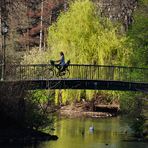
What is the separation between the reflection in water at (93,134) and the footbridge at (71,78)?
9.11 ft

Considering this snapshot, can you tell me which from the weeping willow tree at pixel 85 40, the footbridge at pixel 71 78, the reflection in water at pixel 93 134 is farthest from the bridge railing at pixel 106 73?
the weeping willow tree at pixel 85 40

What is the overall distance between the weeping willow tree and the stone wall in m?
14.8

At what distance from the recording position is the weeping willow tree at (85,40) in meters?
47.6

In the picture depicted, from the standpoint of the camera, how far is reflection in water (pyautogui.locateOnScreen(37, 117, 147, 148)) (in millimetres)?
33062

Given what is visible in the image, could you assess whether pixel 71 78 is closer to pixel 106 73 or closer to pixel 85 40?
pixel 106 73

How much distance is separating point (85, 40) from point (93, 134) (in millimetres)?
11830

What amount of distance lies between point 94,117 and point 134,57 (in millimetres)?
5428

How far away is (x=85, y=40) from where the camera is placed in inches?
1901

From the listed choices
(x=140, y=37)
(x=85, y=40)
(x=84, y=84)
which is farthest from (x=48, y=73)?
(x=85, y=40)

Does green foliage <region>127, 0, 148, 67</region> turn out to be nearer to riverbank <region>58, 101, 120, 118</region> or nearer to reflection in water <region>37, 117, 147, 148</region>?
reflection in water <region>37, 117, 147, 148</region>

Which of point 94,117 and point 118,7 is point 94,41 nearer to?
point 94,117

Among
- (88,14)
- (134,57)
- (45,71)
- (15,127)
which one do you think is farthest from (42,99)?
(88,14)

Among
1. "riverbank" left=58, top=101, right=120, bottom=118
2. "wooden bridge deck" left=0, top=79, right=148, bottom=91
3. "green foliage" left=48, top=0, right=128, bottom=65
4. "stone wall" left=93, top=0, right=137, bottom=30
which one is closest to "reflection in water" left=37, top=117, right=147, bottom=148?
"riverbank" left=58, top=101, right=120, bottom=118

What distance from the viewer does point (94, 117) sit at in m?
46.8
